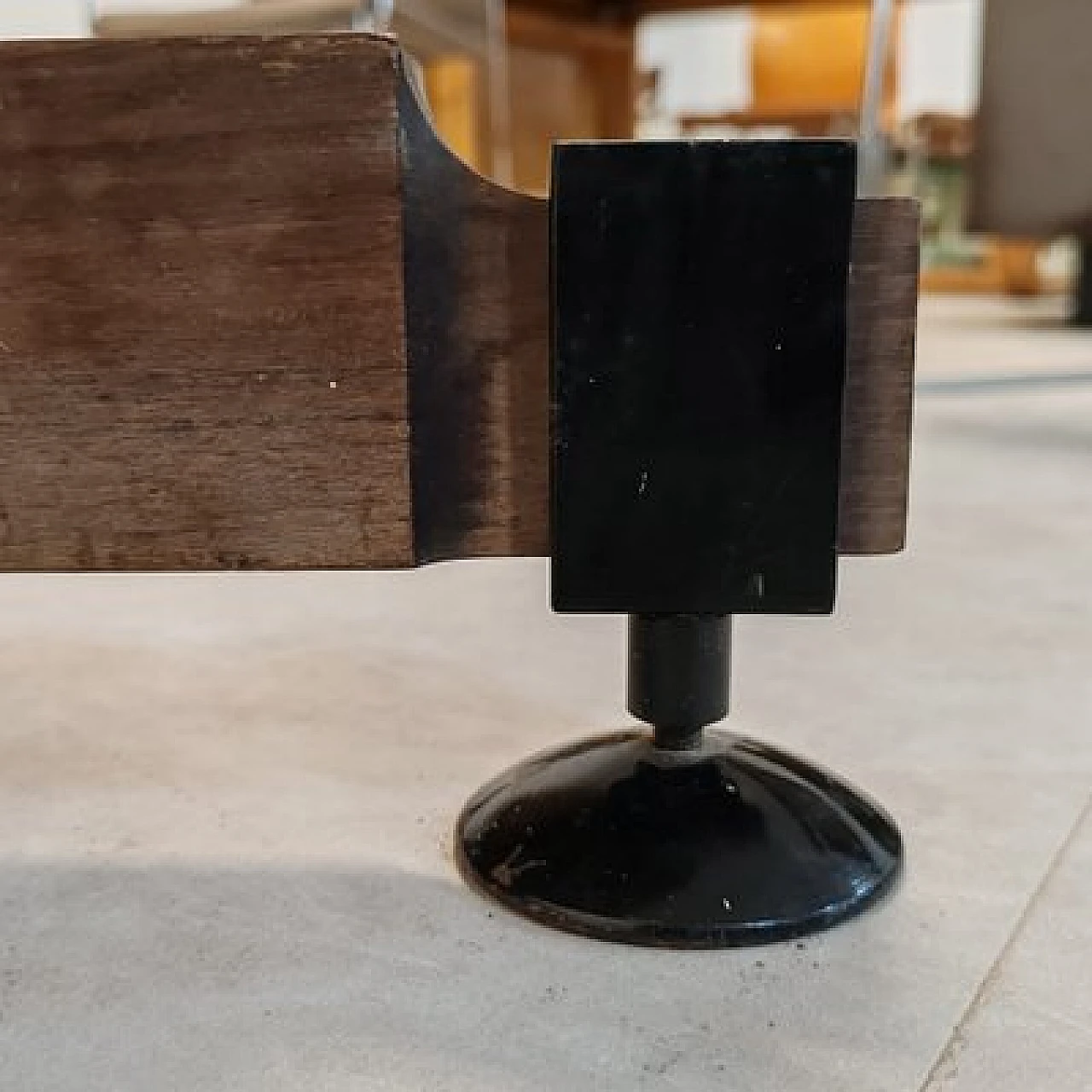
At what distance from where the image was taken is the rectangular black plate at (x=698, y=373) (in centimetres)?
49

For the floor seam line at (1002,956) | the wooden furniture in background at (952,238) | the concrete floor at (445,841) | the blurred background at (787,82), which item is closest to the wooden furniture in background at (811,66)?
the blurred background at (787,82)

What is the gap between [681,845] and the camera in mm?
577

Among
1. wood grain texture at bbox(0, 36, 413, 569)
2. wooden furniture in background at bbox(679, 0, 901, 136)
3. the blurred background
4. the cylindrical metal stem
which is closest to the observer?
wood grain texture at bbox(0, 36, 413, 569)

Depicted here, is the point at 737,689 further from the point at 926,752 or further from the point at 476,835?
the point at 476,835

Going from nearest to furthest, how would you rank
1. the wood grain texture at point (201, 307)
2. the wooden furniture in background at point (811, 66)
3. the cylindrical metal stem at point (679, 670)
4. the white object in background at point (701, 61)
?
the wood grain texture at point (201, 307) → the cylindrical metal stem at point (679, 670) → the wooden furniture in background at point (811, 66) → the white object in background at point (701, 61)

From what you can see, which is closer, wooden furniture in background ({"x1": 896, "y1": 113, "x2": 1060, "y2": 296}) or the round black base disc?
the round black base disc

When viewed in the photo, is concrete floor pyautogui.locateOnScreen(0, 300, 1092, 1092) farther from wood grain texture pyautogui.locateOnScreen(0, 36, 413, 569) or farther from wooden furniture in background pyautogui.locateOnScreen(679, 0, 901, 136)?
wooden furniture in background pyautogui.locateOnScreen(679, 0, 901, 136)

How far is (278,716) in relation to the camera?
2.74ft

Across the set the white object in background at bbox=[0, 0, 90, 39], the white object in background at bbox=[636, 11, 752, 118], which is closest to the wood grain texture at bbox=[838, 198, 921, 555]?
the white object in background at bbox=[0, 0, 90, 39]

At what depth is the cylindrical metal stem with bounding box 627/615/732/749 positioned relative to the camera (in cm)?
59

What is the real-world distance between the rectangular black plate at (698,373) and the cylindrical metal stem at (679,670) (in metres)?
0.06

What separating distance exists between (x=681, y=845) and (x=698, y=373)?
0.21m

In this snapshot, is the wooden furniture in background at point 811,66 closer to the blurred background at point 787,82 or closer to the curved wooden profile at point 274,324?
the blurred background at point 787,82

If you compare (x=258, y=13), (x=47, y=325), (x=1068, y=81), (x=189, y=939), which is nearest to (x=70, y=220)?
(x=47, y=325)
